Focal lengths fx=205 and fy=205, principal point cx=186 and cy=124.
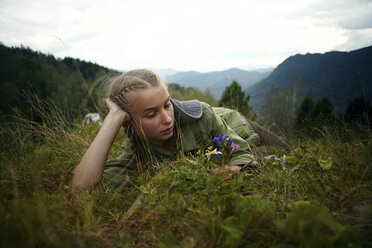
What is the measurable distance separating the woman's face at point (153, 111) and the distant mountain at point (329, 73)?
54.3m

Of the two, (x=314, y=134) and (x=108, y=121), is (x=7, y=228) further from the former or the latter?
(x=314, y=134)

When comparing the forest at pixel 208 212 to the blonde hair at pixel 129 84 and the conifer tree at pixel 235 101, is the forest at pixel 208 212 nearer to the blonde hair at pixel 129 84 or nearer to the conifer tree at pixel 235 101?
the blonde hair at pixel 129 84

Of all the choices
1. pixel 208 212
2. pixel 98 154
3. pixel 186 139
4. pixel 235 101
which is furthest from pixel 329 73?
pixel 208 212

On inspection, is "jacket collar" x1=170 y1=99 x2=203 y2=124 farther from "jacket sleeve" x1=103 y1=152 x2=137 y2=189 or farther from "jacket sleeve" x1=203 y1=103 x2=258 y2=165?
"jacket sleeve" x1=103 y1=152 x2=137 y2=189

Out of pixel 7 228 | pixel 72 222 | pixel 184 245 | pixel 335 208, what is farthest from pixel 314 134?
pixel 7 228

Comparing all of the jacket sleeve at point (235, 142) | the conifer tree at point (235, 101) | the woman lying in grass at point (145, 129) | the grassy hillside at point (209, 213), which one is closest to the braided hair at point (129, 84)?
the woman lying in grass at point (145, 129)

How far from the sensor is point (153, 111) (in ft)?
7.04

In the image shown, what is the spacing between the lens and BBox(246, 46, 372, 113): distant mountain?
50778 millimetres

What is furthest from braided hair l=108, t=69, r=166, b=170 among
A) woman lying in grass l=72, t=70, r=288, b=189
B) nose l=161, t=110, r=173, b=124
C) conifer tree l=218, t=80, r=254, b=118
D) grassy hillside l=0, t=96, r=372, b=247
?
conifer tree l=218, t=80, r=254, b=118

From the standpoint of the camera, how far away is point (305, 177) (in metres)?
1.61

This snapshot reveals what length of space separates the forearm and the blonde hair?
0.64ft

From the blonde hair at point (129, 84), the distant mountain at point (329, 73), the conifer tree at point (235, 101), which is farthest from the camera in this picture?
the distant mountain at point (329, 73)

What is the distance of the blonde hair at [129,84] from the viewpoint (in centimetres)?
218

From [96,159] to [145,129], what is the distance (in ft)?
1.89
